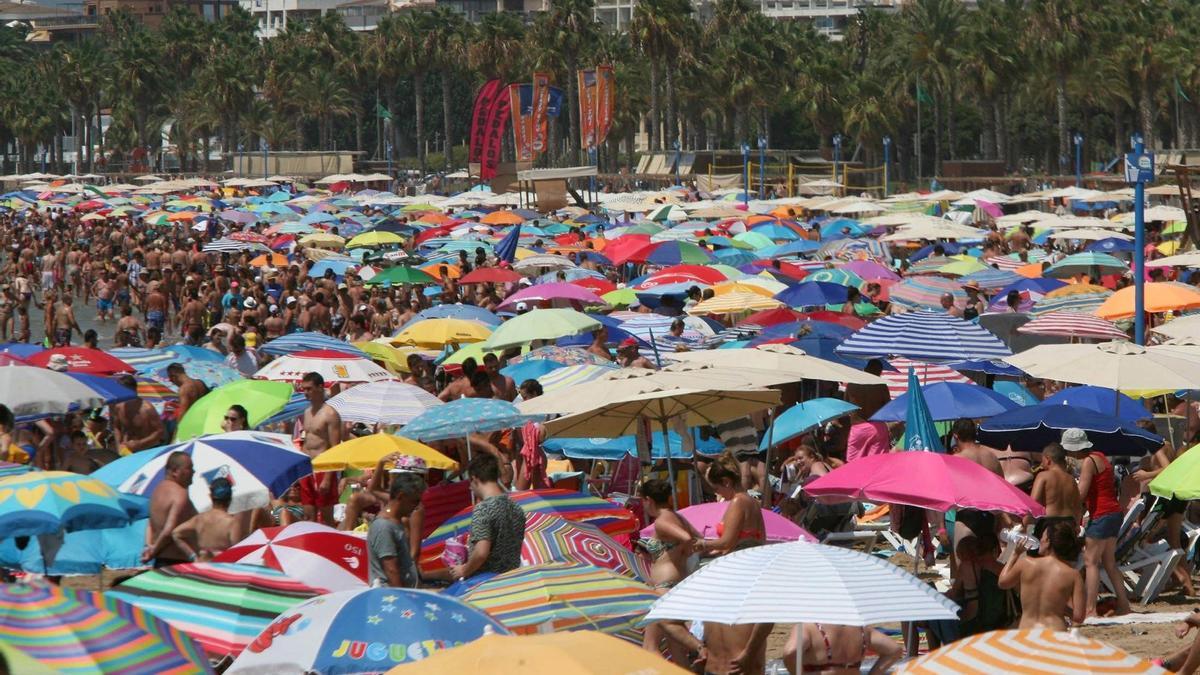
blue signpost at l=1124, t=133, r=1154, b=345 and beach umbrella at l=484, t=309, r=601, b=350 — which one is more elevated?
blue signpost at l=1124, t=133, r=1154, b=345

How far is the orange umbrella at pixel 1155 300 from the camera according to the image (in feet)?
53.7

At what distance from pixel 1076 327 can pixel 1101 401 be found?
2.71m

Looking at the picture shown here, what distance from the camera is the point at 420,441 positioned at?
1140cm

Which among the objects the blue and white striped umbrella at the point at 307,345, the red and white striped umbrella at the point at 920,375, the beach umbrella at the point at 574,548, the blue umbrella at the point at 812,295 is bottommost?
the beach umbrella at the point at 574,548

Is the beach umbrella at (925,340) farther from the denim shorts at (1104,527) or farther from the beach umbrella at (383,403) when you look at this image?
the beach umbrella at (383,403)

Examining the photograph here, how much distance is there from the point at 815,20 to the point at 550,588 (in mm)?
138782

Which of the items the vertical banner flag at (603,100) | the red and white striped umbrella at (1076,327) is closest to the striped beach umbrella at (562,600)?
the red and white striped umbrella at (1076,327)

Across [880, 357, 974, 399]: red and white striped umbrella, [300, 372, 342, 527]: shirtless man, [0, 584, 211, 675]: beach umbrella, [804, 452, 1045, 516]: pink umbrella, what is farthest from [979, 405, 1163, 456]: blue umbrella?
[0, 584, 211, 675]: beach umbrella

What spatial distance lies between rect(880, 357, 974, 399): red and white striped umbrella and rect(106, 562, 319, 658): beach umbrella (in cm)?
749

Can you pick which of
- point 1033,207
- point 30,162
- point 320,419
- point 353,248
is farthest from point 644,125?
point 320,419

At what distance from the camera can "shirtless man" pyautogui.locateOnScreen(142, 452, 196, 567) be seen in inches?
370

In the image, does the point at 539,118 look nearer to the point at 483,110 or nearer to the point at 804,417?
the point at 483,110

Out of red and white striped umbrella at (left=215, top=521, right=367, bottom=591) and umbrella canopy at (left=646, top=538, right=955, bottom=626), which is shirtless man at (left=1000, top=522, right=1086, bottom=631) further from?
red and white striped umbrella at (left=215, top=521, right=367, bottom=591)

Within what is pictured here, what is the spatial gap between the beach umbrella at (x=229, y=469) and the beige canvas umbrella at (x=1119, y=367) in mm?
4808
